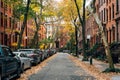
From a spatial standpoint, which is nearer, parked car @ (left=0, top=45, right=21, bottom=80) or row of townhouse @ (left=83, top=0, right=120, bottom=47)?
parked car @ (left=0, top=45, right=21, bottom=80)

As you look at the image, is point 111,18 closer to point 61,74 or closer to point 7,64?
point 61,74

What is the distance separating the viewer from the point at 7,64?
1575cm

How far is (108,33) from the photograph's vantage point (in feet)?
168

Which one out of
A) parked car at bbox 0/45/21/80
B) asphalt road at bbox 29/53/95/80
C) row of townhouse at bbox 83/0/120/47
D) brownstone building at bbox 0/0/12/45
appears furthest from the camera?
brownstone building at bbox 0/0/12/45

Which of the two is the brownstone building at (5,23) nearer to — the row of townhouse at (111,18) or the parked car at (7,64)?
the row of townhouse at (111,18)

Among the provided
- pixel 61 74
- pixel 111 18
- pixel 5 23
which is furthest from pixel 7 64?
pixel 5 23

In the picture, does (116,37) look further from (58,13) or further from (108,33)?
(58,13)

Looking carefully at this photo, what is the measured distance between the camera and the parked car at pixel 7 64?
14883 millimetres

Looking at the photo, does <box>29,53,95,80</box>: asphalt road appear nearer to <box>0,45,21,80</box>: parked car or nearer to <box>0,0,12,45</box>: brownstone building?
<box>0,45,21,80</box>: parked car

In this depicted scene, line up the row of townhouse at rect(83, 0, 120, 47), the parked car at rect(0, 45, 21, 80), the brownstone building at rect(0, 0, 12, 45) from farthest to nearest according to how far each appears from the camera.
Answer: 1. the brownstone building at rect(0, 0, 12, 45)
2. the row of townhouse at rect(83, 0, 120, 47)
3. the parked car at rect(0, 45, 21, 80)

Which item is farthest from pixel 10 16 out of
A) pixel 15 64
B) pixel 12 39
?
pixel 15 64

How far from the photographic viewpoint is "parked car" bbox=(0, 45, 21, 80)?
48.8 ft

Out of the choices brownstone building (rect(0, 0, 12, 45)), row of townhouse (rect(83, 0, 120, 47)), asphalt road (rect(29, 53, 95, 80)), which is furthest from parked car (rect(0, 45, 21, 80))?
brownstone building (rect(0, 0, 12, 45))

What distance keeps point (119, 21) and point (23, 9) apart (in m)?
11.6
